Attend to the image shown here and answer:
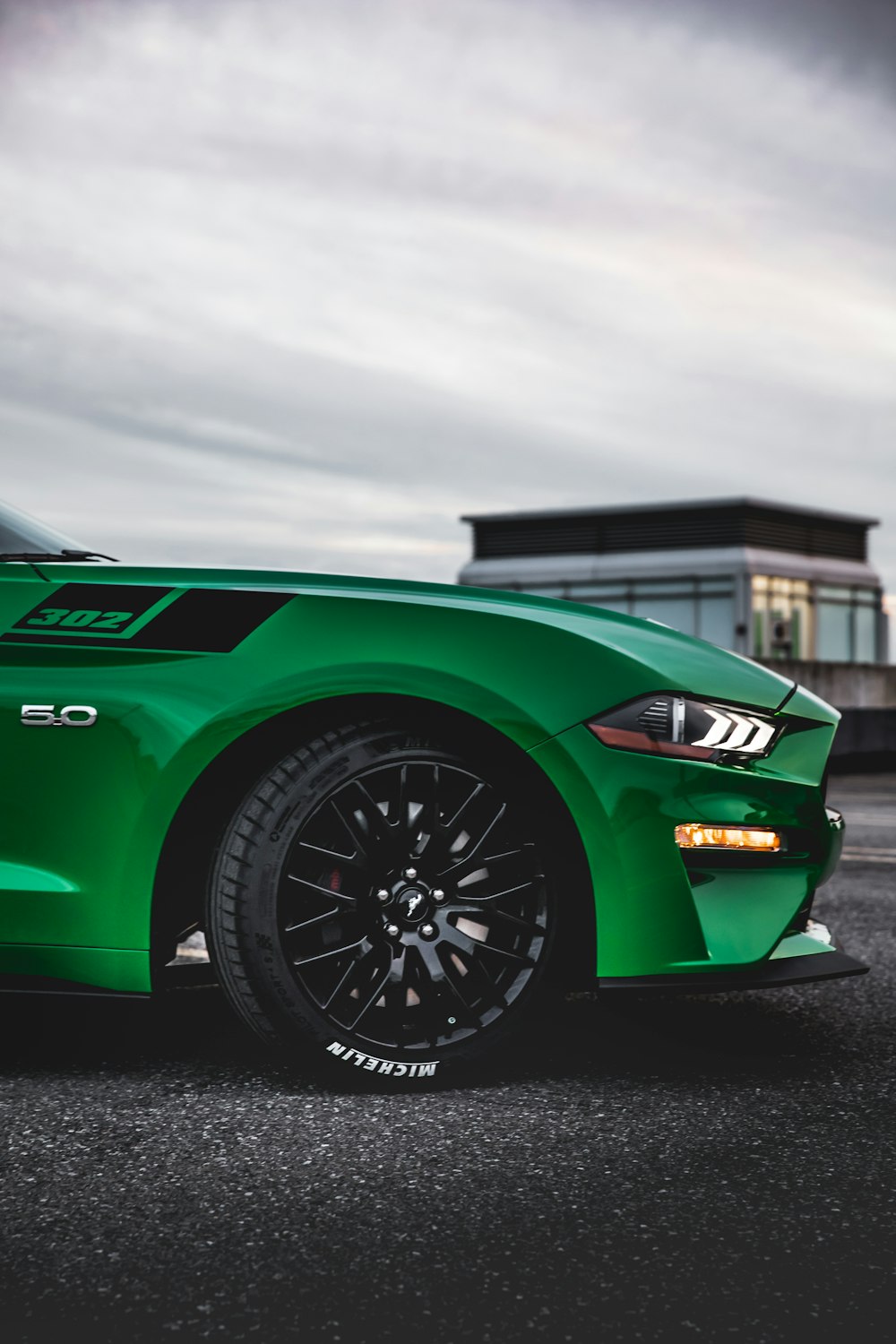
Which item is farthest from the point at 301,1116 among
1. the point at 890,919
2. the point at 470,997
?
the point at 890,919

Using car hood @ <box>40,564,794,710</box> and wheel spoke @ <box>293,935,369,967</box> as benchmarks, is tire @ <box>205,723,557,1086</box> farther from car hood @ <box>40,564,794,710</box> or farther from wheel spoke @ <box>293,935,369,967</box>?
car hood @ <box>40,564,794,710</box>

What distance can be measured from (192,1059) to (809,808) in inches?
60.7

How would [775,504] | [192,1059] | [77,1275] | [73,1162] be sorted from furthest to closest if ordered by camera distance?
[775,504] < [192,1059] < [73,1162] < [77,1275]

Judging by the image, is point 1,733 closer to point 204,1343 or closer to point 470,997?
point 470,997

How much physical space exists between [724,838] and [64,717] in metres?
1.44

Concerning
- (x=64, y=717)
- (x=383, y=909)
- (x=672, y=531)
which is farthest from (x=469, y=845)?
(x=672, y=531)

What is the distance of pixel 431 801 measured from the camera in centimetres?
309

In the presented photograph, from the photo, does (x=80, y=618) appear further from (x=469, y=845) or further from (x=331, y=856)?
(x=469, y=845)

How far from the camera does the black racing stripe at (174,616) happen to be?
311cm

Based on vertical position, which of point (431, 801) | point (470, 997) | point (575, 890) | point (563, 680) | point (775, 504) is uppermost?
point (775, 504)

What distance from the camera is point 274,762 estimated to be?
10.3 feet

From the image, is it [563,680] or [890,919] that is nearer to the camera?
[563,680]

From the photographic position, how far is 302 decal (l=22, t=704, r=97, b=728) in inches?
120

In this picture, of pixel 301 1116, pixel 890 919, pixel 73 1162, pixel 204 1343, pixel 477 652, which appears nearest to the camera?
pixel 204 1343
